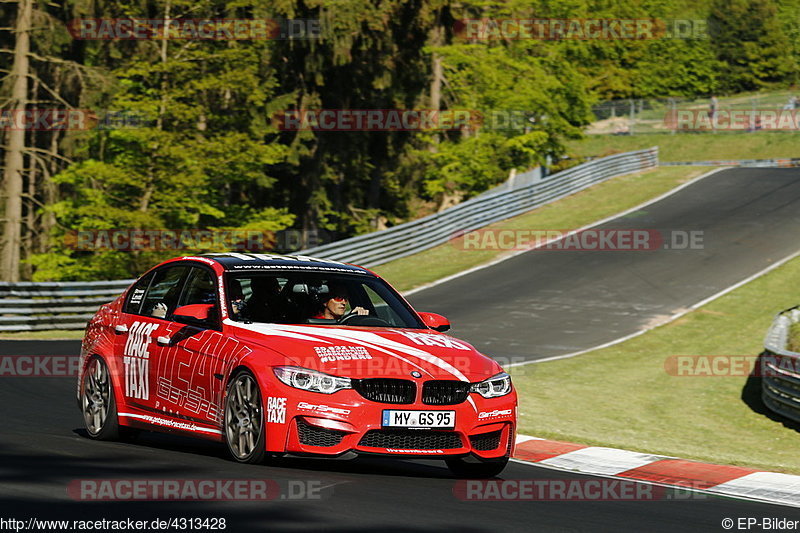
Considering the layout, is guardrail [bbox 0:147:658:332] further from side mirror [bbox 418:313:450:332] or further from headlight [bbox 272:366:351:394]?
headlight [bbox 272:366:351:394]

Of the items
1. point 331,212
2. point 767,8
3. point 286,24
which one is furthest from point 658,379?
point 767,8

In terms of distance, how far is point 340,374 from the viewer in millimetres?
8508

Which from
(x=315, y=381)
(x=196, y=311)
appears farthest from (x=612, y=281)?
(x=315, y=381)

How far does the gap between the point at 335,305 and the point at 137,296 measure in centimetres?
185

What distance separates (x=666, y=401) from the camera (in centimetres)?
1775

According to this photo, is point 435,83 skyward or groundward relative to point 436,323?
skyward

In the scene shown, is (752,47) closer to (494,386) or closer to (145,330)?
(145,330)

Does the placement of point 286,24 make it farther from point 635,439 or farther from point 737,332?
point 635,439

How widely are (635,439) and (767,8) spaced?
102 meters

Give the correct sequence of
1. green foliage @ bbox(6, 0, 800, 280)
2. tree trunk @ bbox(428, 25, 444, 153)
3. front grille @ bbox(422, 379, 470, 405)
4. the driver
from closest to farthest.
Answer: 1. front grille @ bbox(422, 379, 470, 405)
2. the driver
3. green foliage @ bbox(6, 0, 800, 280)
4. tree trunk @ bbox(428, 25, 444, 153)

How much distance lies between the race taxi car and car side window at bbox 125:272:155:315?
1 centimetres

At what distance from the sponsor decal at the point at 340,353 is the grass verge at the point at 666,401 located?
15.1 feet

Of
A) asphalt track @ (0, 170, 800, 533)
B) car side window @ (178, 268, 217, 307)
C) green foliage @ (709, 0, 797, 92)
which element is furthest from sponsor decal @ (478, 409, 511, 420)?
green foliage @ (709, 0, 797, 92)

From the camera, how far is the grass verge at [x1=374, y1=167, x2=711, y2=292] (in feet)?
103
